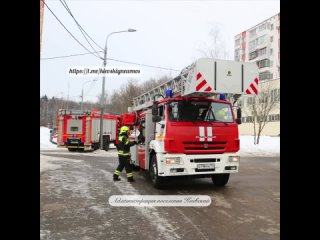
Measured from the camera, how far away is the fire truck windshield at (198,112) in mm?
8594

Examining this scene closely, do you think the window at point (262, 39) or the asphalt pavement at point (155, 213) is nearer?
the asphalt pavement at point (155, 213)

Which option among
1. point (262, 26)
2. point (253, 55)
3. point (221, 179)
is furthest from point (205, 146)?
point (253, 55)

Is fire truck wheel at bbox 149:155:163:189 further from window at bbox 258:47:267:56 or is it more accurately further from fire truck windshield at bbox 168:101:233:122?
window at bbox 258:47:267:56

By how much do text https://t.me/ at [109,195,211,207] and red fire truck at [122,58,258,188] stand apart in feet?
2.07

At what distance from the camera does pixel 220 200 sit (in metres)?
7.64

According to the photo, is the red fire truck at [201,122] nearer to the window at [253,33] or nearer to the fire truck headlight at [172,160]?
the fire truck headlight at [172,160]

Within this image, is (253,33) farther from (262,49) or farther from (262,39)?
(262,49)

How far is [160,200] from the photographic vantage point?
7523 mm

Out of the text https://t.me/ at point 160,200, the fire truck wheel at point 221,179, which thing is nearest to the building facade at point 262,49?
the fire truck wheel at point 221,179

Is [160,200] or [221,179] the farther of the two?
[221,179]

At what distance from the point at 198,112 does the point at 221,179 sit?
2.18 metres

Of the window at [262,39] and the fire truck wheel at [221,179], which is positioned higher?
the window at [262,39]
